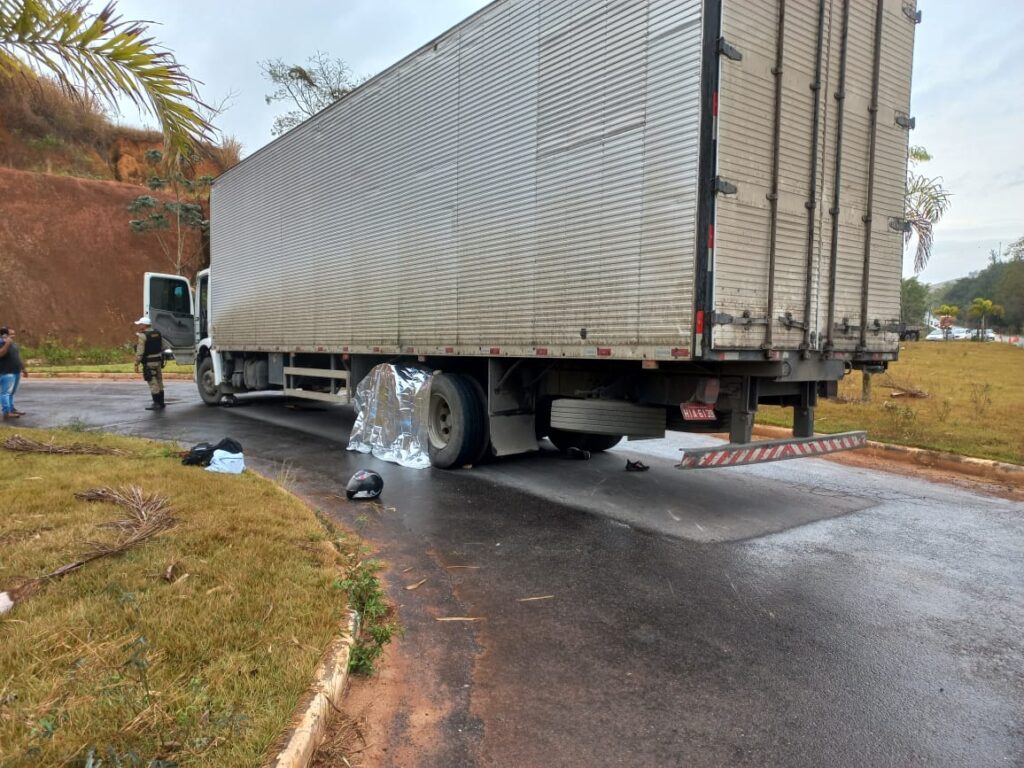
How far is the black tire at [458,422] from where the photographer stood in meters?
7.91

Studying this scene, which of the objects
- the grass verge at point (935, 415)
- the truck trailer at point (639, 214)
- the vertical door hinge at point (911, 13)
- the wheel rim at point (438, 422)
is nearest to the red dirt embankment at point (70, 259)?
the truck trailer at point (639, 214)

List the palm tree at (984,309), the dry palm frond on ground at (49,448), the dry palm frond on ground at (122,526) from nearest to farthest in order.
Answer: the dry palm frond on ground at (122,526) < the dry palm frond on ground at (49,448) < the palm tree at (984,309)

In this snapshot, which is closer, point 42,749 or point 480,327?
point 42,749

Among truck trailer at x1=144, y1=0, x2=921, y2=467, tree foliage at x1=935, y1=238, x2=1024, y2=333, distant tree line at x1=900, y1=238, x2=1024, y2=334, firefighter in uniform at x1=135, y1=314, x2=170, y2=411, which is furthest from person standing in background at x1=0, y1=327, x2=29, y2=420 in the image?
tree foliage at x1=935, y1=238, x2=1024, y2=333

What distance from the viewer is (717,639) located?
3656 mm

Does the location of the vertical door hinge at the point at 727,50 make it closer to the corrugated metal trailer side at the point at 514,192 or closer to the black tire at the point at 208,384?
the corrugated metal trailer side at the point at 514,192

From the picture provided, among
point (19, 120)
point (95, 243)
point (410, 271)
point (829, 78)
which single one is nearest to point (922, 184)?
point (829, 78)

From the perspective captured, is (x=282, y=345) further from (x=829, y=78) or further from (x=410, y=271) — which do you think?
(x=829, y=78)

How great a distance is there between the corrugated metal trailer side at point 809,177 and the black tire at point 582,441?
3.47m

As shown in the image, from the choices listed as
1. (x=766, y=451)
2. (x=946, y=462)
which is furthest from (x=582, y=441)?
(x=946, y=462)

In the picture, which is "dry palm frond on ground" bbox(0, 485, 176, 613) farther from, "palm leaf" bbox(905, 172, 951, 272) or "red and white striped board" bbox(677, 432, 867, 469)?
"palm leaf" bbox(905, 172, 951, 272)

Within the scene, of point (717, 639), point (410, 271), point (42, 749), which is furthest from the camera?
point (410, 271)

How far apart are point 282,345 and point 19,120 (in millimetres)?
43860

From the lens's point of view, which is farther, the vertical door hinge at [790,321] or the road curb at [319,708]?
the vertical door hinge at [790,321]
